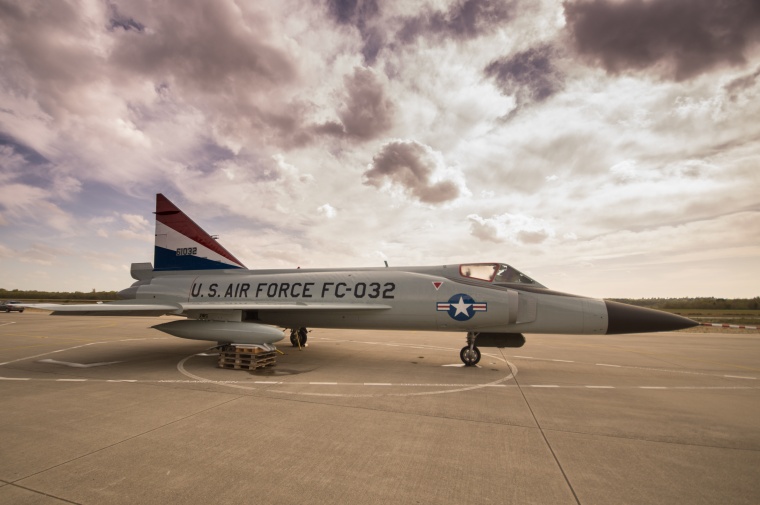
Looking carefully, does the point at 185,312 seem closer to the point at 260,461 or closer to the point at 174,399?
the point at 174,399

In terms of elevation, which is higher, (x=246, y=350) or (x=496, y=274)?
(x=496, y=274)

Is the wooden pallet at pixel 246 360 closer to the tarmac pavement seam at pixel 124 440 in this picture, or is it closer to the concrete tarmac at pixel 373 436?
the concrete tarmac at pixel 373 436

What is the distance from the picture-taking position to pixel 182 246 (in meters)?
12.9

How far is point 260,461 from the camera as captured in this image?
369cm

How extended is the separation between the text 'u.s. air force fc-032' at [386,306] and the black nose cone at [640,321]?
2 cm

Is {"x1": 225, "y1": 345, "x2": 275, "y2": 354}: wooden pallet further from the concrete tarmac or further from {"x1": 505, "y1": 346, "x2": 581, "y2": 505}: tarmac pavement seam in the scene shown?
{"x1": 505, "y1": 346, "x2": 581, "y2": 505}: tarmac pavement seam

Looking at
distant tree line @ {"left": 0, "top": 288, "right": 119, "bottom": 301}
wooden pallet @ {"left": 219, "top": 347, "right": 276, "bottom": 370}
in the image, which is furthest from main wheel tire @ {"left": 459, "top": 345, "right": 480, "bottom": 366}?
distant tree line @ {"left": 0, "top": 288, "right": 119, "bottom": 301}

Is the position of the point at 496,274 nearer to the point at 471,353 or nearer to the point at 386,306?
the point at 471,353

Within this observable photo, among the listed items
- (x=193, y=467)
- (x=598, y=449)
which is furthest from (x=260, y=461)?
(x=598, y=449)

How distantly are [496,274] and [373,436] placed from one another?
6065 mm

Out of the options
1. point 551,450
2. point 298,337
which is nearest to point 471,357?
point 551,450

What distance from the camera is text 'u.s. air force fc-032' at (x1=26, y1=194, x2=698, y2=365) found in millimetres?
8445

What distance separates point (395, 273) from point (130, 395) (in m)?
6.70

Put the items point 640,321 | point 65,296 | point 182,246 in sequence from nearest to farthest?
point 640,321
point 182,246
point 65,296
